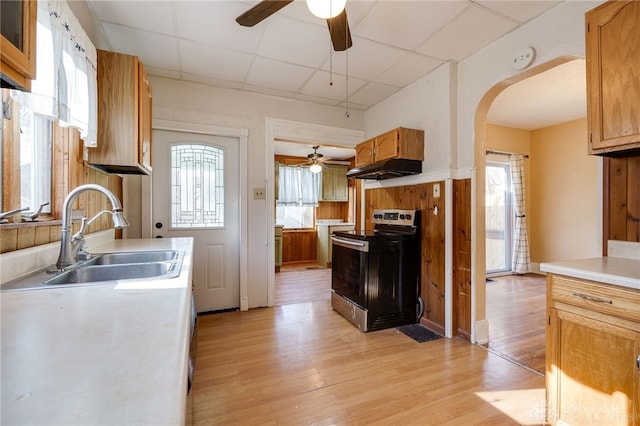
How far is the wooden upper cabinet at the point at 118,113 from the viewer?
189cm

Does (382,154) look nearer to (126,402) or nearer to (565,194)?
(126,402)

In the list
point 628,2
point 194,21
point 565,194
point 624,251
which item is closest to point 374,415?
point 624,251

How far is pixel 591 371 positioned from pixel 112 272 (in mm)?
2302

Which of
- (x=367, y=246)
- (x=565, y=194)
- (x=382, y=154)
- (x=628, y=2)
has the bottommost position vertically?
(x=367, y=246)

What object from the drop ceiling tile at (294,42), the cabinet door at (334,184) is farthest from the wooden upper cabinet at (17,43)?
the cabinet door at (334,184)

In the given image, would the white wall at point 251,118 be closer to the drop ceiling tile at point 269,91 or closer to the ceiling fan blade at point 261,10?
the drop ceiling tile at point 269,91

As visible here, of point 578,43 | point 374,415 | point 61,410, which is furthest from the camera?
point 578,43

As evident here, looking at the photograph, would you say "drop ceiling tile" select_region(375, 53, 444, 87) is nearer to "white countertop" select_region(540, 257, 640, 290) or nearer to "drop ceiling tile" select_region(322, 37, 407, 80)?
"drop ceiling tile" select_region(322, 37, 407, 80)

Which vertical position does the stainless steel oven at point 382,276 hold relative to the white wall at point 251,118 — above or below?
below

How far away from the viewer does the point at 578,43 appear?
6.10 feet

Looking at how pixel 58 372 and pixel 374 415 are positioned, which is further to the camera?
pixel 374 415

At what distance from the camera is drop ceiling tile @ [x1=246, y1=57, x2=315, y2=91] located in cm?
273

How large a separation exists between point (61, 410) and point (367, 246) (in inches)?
98.3

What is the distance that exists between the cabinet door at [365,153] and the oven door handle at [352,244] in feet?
3.13
